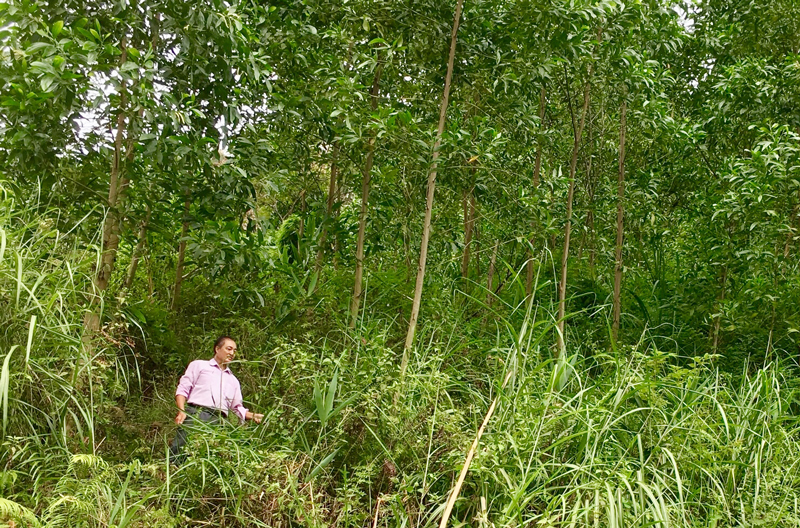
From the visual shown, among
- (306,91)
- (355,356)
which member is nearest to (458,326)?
(355,356)

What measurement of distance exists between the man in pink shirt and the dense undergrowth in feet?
0.64

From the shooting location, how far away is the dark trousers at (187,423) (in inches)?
176

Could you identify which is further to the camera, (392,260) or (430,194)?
(392,260)

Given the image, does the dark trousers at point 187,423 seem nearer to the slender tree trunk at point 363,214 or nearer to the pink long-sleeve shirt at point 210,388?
the pink long-sleeve shirt at point 210,388

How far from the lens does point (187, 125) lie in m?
4.77

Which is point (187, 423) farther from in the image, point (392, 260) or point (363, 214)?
point (392, 260)

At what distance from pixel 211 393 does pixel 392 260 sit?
2768mm

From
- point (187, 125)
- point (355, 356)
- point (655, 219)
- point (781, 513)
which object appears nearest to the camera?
point (781, 513)

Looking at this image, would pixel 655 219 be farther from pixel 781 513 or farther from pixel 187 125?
pixel 187 125

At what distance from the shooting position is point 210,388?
4.85m

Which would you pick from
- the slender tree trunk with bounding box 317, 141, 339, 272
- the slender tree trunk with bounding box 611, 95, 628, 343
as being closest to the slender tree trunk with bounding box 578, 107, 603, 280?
the slender tree trunk with bounding box 611, 95, 628, 343

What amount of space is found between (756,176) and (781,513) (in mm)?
2735

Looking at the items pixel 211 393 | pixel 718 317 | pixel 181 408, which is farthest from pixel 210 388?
pixel 718 317

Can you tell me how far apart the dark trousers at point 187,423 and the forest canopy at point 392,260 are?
104mm
